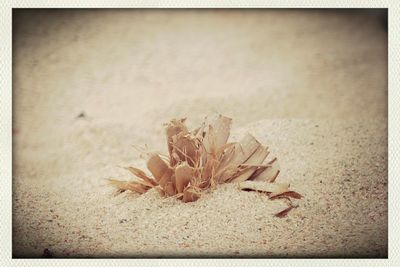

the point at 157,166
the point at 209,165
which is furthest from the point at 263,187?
the point at 157,166

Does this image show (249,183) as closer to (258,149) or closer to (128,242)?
(258,149)

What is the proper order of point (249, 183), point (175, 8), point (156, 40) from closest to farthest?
point (249, 183) < point (175, 8) < point (156, 40)

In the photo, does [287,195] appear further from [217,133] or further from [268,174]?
[217,133]

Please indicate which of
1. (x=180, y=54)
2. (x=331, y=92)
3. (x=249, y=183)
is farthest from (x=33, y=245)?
(x=331, y=92)

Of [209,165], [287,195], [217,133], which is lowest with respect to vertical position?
[287,195]

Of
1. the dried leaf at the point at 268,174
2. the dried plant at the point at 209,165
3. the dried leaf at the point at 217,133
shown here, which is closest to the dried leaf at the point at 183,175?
the dried plant at the point at 209,165

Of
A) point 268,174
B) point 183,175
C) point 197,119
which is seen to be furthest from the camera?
point 197,119

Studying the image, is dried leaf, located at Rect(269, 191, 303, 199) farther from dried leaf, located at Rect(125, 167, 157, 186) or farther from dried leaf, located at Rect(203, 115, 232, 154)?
dried leaf, located at Rect(125, 167, 157, 186)
